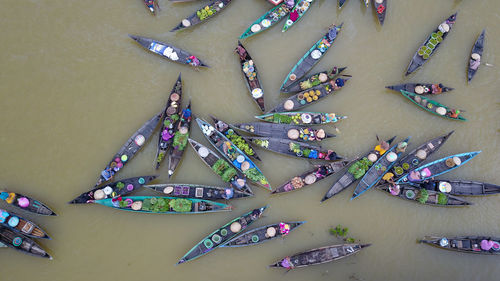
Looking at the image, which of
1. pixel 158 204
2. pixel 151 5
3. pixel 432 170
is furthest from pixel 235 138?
pixel 432 170

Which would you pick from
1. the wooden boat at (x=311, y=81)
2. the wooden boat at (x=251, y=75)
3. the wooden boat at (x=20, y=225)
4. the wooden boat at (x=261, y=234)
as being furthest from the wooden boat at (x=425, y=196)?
the wooden boat at (x=20, y=225)

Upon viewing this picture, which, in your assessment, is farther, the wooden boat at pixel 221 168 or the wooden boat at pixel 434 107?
the wooden boat at pixel 434 107

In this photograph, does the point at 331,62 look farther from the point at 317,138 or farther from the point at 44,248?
the point at 44,248

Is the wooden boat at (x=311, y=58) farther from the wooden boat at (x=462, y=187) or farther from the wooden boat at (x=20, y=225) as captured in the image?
the wooden boat at (x=20, y=225)

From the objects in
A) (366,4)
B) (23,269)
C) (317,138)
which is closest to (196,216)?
(317,138)

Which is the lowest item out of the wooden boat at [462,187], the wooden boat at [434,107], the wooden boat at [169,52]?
the wooden boat at [462,187]

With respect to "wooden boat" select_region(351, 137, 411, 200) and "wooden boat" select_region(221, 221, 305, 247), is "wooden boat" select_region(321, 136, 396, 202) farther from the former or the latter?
"wooden boat" select_region(221, 221, 305, 247)

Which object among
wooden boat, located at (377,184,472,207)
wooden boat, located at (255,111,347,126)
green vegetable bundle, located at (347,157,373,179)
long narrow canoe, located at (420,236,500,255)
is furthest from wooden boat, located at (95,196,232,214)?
long narrow canoe, located at (420,236,500,255)

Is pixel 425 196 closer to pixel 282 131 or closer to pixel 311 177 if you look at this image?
pixel 311 177
